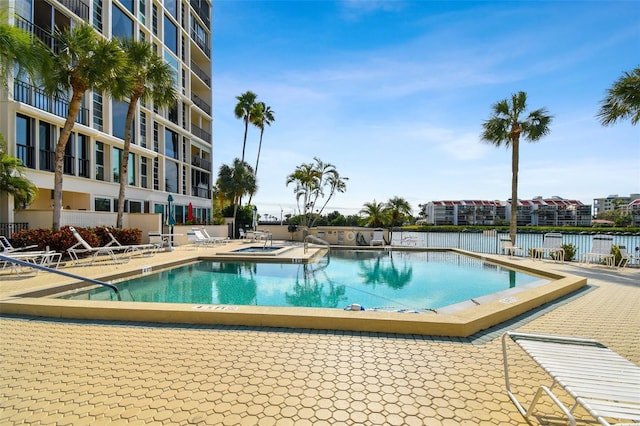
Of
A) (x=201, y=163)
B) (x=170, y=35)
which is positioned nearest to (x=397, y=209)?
(x=201, y=163)

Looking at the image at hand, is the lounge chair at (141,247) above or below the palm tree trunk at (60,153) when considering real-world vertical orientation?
below

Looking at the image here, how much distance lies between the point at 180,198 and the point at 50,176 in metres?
11.0

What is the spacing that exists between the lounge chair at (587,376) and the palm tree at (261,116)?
28.5 meters

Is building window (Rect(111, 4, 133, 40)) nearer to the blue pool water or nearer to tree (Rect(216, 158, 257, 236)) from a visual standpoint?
tree (Rect(216, 158, 257, 236))

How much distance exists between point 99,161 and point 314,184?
16.3 m

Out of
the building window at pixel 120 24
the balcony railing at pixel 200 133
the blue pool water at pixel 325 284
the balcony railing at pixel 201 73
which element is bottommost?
the blue pool water at pixel 325 284

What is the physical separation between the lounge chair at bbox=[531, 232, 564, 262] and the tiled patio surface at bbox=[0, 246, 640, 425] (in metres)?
9.42

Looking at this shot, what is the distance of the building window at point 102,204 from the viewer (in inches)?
660

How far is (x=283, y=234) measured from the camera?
2434cm

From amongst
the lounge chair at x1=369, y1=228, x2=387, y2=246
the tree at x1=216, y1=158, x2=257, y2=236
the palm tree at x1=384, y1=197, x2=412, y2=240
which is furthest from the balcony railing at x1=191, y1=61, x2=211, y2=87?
the lounge chair at x1=369, y1=228, x2=387, y2=246

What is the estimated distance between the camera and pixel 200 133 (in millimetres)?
29172

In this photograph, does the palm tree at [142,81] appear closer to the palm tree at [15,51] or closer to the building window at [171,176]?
the palm tree at [15,51]

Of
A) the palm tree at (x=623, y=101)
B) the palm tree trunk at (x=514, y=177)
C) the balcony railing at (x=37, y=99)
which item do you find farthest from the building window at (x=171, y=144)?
the palm tree at (x=623, y=101)

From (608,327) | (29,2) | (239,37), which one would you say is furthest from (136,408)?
(29,2)
